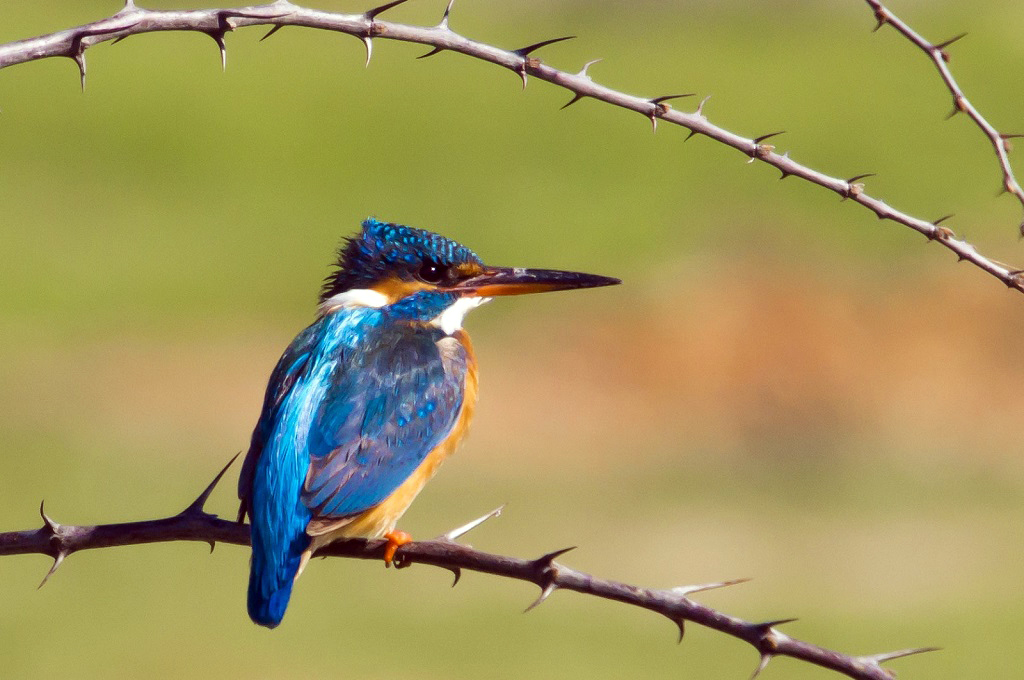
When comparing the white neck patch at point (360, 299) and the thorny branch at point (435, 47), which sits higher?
the thorny branch at point (435, 47)

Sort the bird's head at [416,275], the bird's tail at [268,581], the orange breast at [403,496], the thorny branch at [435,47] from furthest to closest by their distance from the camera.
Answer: the bird's head at [416,275], the orange breast at [403,496], the bird's tail at [268,581], the thorny branch at [435,47]

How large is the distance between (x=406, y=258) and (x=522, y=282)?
0.30 meters

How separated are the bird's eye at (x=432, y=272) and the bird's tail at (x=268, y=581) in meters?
0.75

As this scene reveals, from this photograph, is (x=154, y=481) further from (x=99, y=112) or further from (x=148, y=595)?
(x=99, y=112)

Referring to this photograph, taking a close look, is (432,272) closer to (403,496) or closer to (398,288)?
(398,288)

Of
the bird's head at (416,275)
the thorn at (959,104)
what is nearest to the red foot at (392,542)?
the bird's head at (416,275)

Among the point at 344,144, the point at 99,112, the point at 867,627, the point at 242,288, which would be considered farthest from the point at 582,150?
the point at 867,627

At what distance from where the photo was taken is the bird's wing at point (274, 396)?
8.59 feet

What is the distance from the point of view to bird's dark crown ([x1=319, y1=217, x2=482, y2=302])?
2.99 m

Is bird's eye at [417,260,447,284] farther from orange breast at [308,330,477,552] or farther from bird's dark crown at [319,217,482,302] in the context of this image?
orange breast at [308,330,477,552]

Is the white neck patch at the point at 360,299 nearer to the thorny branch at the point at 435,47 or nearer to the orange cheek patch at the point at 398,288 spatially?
the orange cheek patch at the point at 398,288

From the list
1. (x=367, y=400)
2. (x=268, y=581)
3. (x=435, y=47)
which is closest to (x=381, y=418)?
(x=367, y=400)

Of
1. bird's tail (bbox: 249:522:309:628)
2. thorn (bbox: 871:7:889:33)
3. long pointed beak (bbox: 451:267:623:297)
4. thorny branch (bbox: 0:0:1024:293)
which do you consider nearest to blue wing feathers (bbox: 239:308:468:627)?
bird's tail (bbox: 249:522:309:628)

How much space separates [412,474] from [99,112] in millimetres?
17625
